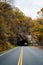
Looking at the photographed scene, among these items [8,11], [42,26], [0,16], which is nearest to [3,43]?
[0,16]

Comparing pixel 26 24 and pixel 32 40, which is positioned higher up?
pixel 26 24

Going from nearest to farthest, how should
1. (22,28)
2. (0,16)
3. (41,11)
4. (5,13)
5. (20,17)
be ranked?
(0,16) → (5,13) → (41,11) → (20,17) → (22,28)

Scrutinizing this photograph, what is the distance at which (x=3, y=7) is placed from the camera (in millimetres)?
61812

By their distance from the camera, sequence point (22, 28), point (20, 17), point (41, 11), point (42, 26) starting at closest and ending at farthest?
point (42, 26) → point (41, 11) → point (20, 17) → point (22, 28)

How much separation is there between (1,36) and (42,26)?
68.3 feet

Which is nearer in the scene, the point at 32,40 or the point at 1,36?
the point at 1,36

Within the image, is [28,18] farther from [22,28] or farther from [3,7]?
[3,7]

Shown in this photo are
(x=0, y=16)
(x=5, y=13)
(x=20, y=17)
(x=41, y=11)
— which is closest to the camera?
(x=0, y=16)

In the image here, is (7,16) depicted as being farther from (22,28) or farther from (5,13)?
(22,28)

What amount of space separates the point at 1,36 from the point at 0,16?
456 centimetres

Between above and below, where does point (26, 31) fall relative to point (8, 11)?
below

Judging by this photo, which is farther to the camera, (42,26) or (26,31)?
(26,31)

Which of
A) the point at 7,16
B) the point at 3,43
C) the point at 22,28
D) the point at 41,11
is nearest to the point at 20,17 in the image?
the point at 22,28

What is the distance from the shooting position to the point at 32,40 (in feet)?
487
